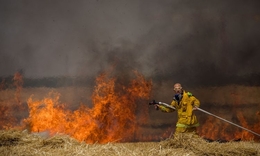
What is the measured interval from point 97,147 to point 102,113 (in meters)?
10.1

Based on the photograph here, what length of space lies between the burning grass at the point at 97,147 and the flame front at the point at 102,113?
822 centimetres

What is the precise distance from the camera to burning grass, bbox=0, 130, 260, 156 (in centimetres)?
549

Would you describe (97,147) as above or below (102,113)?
below

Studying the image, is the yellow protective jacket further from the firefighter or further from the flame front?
the flame front

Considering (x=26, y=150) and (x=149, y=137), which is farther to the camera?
(x=149, y=137)

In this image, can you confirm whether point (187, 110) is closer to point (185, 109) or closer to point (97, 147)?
point (185, 109)

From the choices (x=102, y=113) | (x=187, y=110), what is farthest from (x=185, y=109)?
(x=102, y=113)

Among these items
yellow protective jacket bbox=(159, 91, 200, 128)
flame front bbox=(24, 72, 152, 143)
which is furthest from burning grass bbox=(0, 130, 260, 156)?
flame front bbox=(24, 72, 152, 143)

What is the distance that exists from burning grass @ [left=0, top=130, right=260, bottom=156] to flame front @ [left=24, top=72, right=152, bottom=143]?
27.0ft

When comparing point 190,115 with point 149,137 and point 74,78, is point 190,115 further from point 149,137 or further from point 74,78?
point 74,78

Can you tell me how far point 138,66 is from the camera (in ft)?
54.6

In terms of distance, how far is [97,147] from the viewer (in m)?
5.75

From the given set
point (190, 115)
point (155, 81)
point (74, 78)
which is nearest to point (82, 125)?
point (74, 78)

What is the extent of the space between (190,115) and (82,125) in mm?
7994
